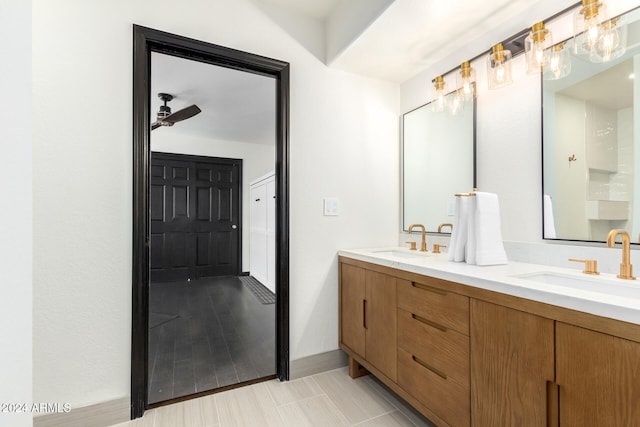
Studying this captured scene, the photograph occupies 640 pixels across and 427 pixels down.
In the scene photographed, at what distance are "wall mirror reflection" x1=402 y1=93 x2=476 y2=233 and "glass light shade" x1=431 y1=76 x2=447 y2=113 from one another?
0.01 meters

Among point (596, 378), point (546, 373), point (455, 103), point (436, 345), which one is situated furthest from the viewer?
point (455, 103)

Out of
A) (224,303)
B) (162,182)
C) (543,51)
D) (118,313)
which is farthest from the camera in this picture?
(162,182)

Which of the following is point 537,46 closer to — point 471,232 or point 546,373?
point 471,232

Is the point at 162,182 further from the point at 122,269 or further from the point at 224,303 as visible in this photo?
the point at 122,269

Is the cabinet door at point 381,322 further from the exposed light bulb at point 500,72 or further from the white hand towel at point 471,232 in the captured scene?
the exposed light bulb at point 500,72

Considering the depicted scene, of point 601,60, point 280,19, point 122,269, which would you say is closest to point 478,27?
point 601,60

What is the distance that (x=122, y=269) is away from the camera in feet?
4.87

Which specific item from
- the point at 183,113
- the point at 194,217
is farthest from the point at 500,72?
the point at 194,217

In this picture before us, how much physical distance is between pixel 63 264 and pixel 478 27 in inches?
95.7

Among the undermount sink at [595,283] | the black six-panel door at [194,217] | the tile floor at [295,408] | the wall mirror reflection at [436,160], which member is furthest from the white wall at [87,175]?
the black six-panel door at [194,217]

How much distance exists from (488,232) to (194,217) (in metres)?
4.45

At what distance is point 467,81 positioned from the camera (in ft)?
5.46

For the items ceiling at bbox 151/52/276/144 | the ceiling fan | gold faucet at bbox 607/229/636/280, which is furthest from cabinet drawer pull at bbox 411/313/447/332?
the ceiling fan

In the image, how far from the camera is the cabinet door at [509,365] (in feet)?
2.84
